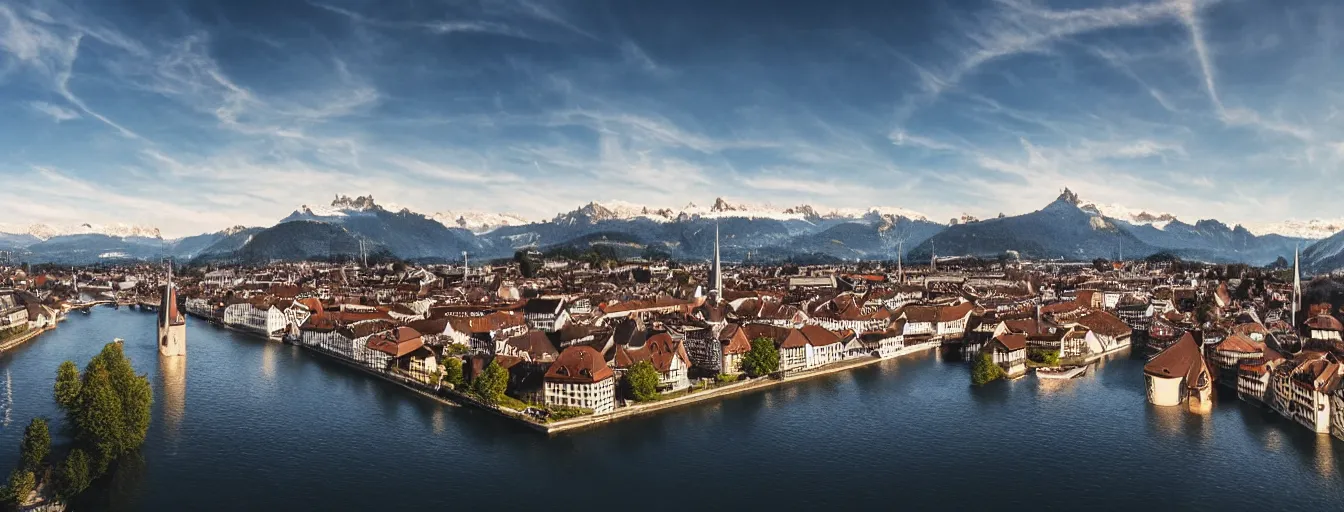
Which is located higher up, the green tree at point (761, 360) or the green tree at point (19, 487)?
the green tree at point (761, 360)

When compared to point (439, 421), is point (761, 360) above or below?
above

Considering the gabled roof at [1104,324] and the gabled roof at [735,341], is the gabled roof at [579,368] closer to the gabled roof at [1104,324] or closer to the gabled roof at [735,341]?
the gabled roof at [735,341]

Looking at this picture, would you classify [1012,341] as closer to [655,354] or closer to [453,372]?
[655,354]

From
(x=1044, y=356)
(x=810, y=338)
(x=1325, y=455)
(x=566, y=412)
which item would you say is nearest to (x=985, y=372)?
(x=1044, y=356)

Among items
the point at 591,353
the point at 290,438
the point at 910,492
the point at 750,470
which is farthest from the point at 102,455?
the point at 910,492

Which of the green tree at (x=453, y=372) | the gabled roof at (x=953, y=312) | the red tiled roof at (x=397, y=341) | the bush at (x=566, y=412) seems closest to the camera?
the bush at (x=566, y=412)

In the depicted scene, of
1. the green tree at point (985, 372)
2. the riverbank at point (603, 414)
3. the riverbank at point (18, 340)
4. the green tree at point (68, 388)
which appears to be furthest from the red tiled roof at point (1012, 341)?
the riverbank at point (18, 340)

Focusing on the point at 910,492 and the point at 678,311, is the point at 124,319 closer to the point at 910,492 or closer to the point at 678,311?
the point at 678,311
